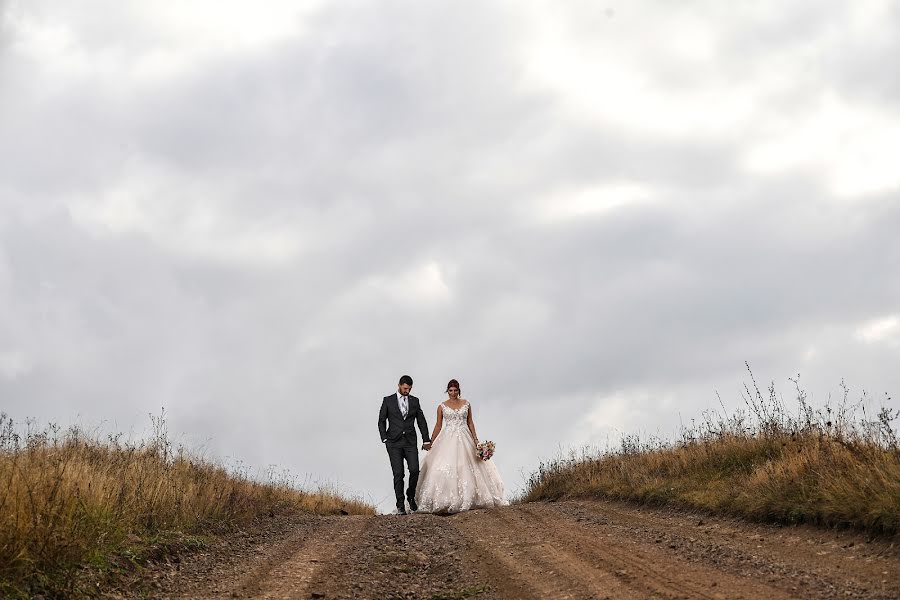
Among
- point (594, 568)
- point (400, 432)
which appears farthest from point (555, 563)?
point (400, 432)

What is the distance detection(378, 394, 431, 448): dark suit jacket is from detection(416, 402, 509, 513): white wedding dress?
0.84 m

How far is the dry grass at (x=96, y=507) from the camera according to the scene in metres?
7.08

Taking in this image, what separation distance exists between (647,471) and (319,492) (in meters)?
9.85

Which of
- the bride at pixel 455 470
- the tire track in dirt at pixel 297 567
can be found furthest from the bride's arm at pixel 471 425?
the tire track in dirt at pixel 297 567

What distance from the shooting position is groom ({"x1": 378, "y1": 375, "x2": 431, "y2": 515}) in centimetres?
1730

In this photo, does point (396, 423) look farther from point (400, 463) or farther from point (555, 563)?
point (555, 563)

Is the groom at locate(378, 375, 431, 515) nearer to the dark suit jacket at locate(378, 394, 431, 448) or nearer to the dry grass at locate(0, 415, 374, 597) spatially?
the dark suit jacket at locate(378, 394, 431, 448)

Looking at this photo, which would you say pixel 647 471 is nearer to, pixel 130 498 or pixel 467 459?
pixel 467 459

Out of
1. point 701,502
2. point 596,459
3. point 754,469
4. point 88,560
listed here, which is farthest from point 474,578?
point 596,459

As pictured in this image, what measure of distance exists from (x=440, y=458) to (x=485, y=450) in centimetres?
101

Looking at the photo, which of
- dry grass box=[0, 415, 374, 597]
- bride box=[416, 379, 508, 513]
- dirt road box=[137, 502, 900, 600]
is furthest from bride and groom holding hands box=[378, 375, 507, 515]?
dirt road box=[137, 502, 900, 600]

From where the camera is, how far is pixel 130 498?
1041 centimetres

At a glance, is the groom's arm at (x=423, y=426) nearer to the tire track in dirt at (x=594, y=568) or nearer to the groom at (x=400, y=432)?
the groom at (x=400, y=432)

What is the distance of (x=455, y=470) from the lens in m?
17.7
